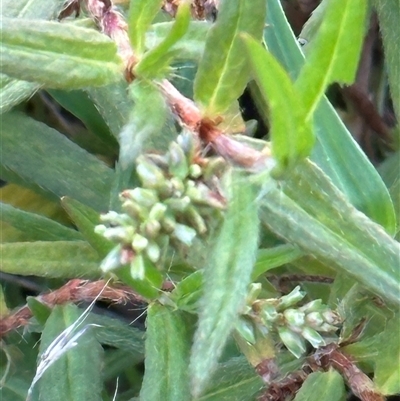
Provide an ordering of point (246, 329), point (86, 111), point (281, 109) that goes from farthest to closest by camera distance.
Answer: point (86, 111), point (246, 329), point (281, 109)

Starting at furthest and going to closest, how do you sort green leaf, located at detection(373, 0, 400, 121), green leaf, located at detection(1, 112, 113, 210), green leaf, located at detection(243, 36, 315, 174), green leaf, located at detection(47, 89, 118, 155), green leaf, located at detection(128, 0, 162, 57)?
green leaf, located at detection(47, 89, 118, 155)
green leaf, located at detection(1, 112, 113, 210)
green leaf, located at detection(373, 0, 400, 121)
green leaf, located at detection(128, 0, 162, 57)
green leaf, located at detection(243, 36, 315, 174)

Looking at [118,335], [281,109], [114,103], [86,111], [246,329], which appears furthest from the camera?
[86,111]

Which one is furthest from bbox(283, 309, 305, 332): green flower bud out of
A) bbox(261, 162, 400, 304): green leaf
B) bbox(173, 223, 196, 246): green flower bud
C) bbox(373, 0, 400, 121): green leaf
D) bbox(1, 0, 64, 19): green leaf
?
bbox(1, 0, 64, 19): green leaf

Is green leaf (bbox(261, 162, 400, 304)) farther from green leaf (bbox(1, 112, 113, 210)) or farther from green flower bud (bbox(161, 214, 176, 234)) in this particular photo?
green leaf (bbox(1, 112, 113, 210))

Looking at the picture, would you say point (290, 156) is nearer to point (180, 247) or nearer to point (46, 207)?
point (180, 247)

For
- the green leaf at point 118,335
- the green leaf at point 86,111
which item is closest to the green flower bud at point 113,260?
the green leaf at point 118,335

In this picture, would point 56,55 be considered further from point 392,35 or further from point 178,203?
point 392,35

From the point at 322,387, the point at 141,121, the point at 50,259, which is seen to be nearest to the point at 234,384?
the point at 322,387

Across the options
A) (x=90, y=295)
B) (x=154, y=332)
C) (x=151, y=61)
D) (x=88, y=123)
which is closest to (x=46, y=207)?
(x=88, y=123)
